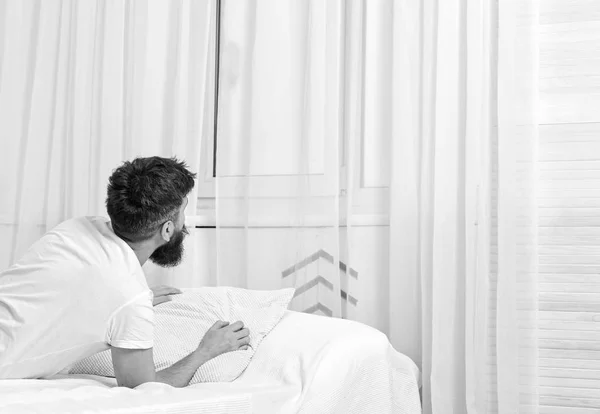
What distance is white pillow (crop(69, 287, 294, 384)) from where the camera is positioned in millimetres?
Answer: 1625

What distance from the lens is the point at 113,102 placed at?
8.36ft

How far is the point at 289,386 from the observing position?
1493mm

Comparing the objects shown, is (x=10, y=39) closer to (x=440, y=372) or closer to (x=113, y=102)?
(x=113, y=102)

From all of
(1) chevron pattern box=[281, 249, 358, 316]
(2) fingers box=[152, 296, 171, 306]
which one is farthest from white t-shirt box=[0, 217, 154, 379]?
(1) chevron pattern box=[281, 249, 358, 316]

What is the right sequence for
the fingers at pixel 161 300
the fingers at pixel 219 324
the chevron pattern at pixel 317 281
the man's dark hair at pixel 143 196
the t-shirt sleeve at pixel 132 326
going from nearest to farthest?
the t-shirt sleeve at pixel 132 326, the man's dark hair at pixel 143 196, the fingers at pixel 219 324, the fingers at pixel 161 300, the chevron pattern at pixel 317 281

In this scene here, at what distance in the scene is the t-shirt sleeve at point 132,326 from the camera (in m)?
1.45

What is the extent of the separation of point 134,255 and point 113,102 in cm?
116

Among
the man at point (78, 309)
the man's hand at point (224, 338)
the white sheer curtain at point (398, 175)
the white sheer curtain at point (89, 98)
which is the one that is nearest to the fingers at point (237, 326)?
the man's hand at point (224, 338)

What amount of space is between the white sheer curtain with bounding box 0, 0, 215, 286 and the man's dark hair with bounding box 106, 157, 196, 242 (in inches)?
28.5

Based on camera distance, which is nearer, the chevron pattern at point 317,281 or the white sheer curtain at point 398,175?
the white sheer curtain at point 398,175

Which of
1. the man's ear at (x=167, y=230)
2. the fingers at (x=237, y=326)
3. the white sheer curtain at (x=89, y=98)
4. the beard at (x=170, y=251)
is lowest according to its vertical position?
the fingers at (x=237, y=326)

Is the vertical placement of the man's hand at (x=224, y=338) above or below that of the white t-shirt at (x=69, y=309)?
below

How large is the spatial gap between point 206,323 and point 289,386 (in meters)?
0.37

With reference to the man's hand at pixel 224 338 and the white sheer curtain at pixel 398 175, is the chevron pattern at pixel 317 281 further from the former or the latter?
the man's hand at pixel 224 338
